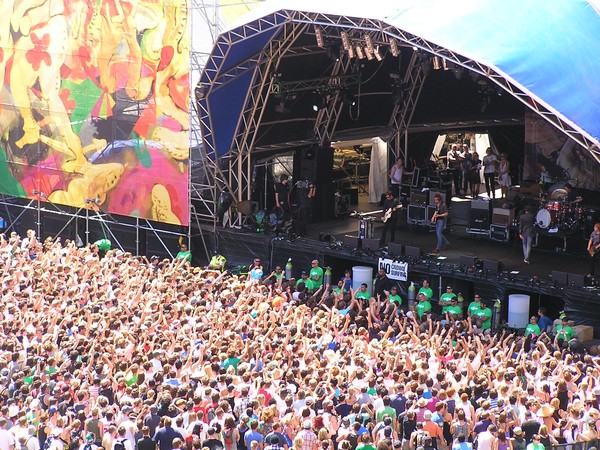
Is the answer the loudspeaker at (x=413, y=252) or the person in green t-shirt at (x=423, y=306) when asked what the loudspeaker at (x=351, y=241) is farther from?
the person in green t-shirt at (x=423, y=306)

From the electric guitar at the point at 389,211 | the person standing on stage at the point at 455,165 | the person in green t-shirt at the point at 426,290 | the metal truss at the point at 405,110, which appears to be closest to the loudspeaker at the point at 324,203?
the metal truss at the point at 405,110

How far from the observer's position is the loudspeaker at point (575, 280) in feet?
66.3

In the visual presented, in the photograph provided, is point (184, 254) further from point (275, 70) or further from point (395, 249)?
point (395, 249)

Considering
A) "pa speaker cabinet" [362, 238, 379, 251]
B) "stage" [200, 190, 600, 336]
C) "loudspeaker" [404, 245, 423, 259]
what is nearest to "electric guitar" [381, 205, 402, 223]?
"stage" [200, 190, 600, 336]

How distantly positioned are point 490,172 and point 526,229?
18.0ft

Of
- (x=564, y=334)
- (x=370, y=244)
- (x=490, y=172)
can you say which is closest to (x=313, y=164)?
(x=370, y=244)

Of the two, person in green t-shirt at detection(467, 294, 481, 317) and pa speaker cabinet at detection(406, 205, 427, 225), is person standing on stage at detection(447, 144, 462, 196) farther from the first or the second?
person in green t-shirt at detection(467, 294, 481, 317)

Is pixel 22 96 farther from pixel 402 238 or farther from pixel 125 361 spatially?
pixel 125 361

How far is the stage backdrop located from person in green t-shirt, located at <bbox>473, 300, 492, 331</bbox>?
24.4 feet

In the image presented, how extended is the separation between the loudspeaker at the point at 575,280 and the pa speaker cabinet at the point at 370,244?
13.7ft

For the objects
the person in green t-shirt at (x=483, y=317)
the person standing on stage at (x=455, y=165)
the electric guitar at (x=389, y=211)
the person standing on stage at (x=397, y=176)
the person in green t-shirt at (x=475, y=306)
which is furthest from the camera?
the person standing on stage at (x=455, y=165)

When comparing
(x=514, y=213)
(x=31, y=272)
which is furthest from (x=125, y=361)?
(x=514, y=213)

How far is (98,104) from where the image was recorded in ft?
85.8

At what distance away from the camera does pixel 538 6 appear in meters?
19.7
